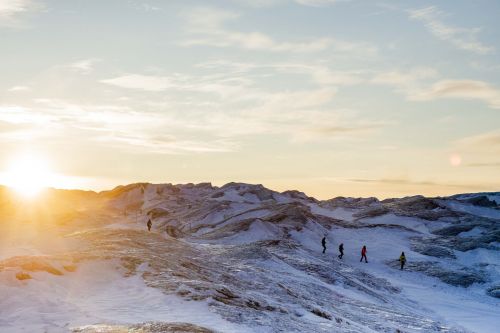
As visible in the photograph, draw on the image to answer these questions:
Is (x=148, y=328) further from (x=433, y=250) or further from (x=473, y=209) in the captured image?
(x=473, y=209)

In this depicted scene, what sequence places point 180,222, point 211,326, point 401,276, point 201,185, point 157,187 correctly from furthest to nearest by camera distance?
1. point 201,185
2. point 157,187
3. point 180,222
4. point 401,276
5. point 211,326

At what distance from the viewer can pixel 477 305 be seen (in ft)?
147

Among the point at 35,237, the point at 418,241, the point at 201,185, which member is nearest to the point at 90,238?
the point at 35,237

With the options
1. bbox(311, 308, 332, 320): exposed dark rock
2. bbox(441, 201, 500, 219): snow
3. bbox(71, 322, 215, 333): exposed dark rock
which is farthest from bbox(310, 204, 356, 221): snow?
bbox(71, 322, 215, 333): exposed dark rock

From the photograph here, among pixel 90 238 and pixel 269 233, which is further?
pixel 269 233

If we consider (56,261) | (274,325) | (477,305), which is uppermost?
(56,261)

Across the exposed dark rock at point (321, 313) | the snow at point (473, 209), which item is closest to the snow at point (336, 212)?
the snow at point (473, 209)

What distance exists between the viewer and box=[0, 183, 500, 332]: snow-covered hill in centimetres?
2197

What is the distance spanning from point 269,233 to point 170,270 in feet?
127

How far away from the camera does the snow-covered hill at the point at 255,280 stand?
22.0m

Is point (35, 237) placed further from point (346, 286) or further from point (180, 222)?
point (180, 222)

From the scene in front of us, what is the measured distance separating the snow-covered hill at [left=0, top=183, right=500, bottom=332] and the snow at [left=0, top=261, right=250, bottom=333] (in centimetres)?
5

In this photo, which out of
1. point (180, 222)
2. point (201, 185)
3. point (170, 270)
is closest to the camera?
A: point (170, 270)

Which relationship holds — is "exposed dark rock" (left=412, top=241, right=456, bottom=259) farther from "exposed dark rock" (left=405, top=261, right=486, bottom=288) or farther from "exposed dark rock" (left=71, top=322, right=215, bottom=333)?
"exposed dark rock" (left=71, top=322, right=215, bottom=333)
